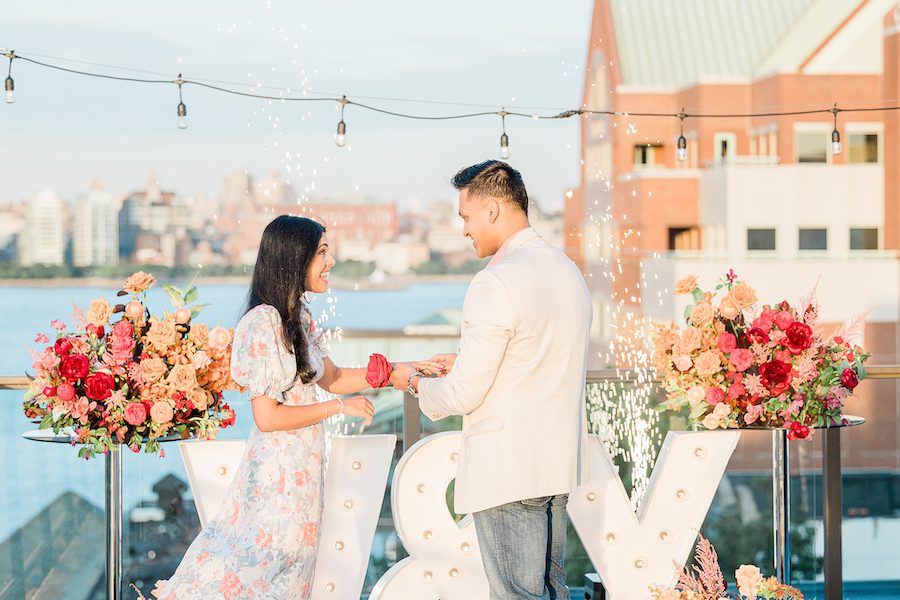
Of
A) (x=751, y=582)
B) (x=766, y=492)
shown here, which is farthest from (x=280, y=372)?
(x=766, y=492)

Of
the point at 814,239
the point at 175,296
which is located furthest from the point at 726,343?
the point at 814,239

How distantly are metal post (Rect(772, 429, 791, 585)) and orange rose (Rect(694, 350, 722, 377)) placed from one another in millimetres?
369

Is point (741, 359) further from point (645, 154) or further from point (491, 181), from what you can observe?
point (645, 154)

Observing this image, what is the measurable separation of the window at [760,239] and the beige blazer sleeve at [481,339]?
2415 cm

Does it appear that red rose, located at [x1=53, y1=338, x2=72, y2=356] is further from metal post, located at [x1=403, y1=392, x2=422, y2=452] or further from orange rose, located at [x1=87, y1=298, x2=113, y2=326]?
metal post, located at [x1=403, y1=392, x2=422, y2=452]

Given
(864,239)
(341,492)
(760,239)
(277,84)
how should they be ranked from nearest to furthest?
(341,492)
(864,239)
(760,239)
(277,84)

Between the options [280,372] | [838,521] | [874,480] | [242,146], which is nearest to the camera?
[280,372]

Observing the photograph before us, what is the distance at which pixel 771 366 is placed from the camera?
4047 mm

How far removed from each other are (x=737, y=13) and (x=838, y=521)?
30584 millimetres

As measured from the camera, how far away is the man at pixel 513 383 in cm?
291

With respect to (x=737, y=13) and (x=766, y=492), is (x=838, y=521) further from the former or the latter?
(x=737, y=13)

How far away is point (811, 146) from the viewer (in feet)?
84.7

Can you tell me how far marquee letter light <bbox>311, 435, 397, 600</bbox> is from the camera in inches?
156

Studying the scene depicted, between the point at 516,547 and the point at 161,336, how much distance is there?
146cm
